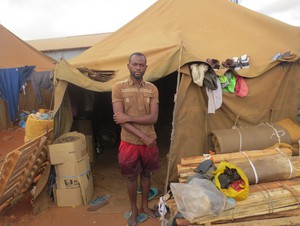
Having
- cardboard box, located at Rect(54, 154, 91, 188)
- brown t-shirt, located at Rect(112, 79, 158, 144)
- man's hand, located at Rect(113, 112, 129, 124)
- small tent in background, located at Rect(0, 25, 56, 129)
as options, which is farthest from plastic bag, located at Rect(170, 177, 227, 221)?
small tent in background, located at Rect(0, 25, 56, 129)

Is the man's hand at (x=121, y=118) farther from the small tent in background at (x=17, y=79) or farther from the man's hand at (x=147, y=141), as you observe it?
the small tent in background at (x=17, y=79)

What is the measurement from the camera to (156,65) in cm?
437

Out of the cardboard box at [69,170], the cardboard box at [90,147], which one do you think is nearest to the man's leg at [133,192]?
the cardboard box at [69,170]

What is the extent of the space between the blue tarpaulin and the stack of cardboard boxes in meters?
6.95

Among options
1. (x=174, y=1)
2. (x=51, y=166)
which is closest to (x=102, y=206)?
(x=51, y=166)

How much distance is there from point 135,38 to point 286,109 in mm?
3668

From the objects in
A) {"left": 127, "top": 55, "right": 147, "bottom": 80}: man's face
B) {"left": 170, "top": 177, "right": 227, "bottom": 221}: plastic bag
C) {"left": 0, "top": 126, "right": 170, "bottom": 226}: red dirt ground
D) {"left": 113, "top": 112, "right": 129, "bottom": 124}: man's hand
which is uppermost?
{"left": 127, "top": 55, "right": 147, "bottom": 80}: man's face

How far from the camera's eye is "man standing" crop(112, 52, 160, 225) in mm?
3273

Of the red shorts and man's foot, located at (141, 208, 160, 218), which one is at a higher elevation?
the red shorts

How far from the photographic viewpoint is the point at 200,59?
176 inches

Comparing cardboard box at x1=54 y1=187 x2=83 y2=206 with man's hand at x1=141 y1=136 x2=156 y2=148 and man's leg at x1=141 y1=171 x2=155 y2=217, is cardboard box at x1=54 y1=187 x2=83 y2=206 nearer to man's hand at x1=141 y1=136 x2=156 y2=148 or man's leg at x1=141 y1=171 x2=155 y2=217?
man's leg at x1=141 y1=171 x2=155 y2=217

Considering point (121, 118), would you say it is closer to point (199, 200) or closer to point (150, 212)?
point (199, 200)

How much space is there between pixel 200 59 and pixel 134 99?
5.58 feet

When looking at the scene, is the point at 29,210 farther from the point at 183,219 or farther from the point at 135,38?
the point at 135,38
